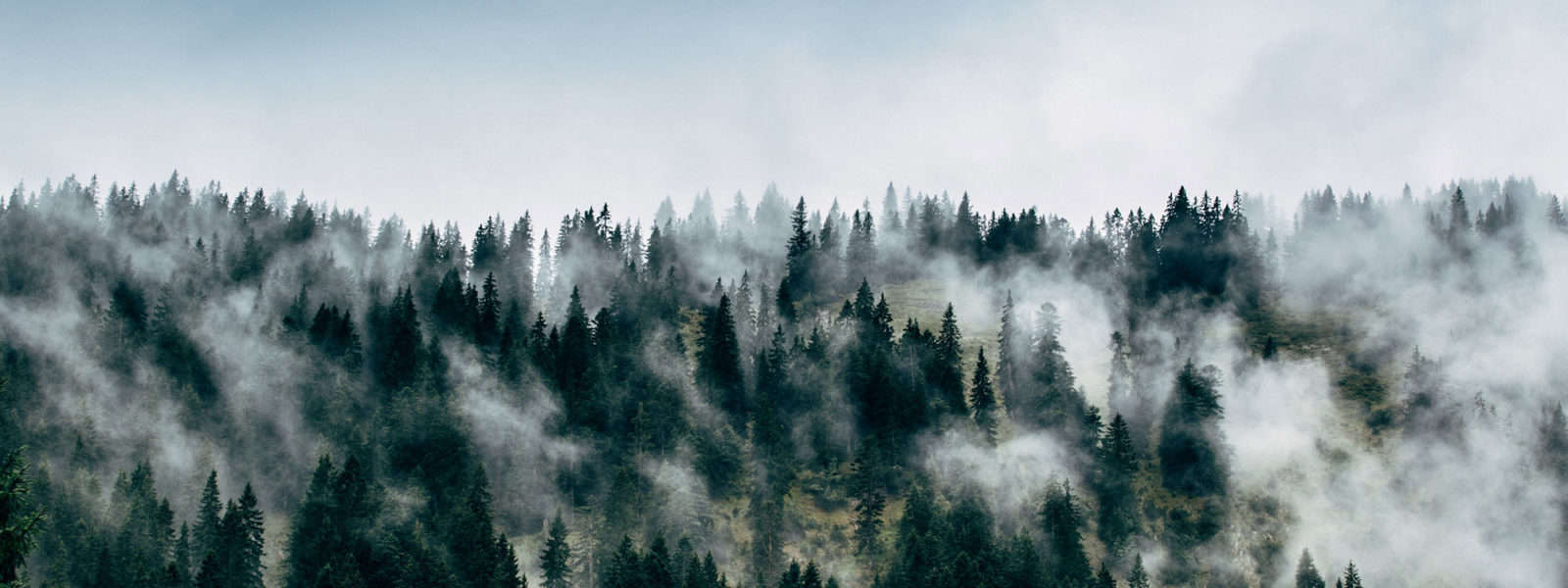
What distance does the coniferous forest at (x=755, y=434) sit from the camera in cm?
10088

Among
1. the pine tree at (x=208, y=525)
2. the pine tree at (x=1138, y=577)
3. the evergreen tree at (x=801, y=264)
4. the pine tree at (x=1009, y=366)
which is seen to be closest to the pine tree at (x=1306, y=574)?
the pine tree at (x=1138, y=577)

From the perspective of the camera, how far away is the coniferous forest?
100875 millimetres

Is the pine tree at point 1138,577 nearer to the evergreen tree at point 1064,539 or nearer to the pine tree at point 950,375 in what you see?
the evergreen tree at point 1064,539

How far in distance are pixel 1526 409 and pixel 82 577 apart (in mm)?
157658

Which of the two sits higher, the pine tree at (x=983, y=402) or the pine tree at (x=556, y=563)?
the pine tree at (x=983, y=402)

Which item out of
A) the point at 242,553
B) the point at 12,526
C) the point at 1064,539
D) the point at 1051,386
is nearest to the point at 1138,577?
the point at 1064,539

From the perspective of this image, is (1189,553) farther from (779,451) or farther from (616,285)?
(616,285)

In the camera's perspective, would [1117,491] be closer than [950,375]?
Yes

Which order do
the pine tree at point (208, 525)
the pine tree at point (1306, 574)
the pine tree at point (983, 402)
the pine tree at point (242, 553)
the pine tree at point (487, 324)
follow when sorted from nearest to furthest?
1. the pine tree at point (242, 553)
2. the pine tree at point (208, 525)
3. the pine tree at point (1306, 574)
4. the pine tree at point (983, 402)
5. the pine tree at point (487, 324)

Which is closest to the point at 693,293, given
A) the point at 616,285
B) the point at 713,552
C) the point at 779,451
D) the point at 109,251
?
the point at 616,285

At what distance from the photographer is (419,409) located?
115500mm

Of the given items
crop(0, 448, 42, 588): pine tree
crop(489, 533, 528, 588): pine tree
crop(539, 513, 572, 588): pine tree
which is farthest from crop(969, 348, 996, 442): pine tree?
crop(0, 448, 42, 588): pine tree

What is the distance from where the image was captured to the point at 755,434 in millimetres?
127688

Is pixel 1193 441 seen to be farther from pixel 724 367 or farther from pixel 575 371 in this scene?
pixel 575 371
